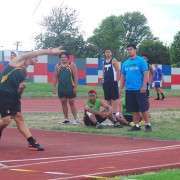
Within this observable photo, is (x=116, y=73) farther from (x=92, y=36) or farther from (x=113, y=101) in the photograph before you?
(x=92, y=36)

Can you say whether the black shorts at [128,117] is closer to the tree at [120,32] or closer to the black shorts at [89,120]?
the black shorts at [89,120]

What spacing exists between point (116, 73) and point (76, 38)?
55.0 m

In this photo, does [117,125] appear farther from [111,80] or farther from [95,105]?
[111,80]

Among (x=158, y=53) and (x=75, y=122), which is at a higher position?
(x=158, y=53)

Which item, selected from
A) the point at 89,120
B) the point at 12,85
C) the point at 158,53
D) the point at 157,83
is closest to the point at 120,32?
the point at 158,53

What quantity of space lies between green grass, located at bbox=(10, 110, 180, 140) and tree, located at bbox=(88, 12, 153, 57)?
55806mm

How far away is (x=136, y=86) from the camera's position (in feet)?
48.8

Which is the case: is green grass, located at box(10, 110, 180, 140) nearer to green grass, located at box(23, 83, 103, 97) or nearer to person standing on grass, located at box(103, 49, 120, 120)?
person standing on grass, located at box(103, 49, 120, 120)

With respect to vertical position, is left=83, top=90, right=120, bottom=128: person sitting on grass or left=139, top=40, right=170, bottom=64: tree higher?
left=139, top=40, right=170, bottom=64: tree

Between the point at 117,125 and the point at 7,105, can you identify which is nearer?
the point at 7,105

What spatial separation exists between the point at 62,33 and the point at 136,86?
50.1m

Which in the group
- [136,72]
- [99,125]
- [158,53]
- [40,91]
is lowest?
[99,125]

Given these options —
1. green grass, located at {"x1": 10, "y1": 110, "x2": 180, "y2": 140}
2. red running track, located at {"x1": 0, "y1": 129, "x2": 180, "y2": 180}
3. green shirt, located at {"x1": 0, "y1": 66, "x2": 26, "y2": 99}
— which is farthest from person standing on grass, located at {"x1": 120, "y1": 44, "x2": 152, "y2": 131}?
green shirt, located at {"x1": 0, "y1": 66, "x2": 26, "y2": 99}

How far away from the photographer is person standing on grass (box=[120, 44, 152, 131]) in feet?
48.2
